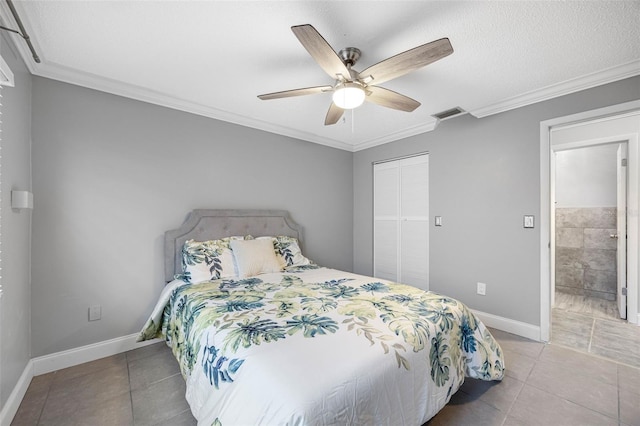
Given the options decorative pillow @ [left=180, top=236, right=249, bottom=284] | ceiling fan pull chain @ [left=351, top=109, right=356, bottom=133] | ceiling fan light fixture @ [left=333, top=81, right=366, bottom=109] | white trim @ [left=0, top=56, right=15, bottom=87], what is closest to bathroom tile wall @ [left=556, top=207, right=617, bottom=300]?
ceiling fan pull chain @ [left=351, top=109, right=356, bottom=133]

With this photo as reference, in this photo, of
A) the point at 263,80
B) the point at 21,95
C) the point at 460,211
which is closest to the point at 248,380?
the point at 263,80

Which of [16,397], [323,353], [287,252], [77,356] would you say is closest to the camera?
[323,353]

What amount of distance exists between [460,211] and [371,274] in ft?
5.22

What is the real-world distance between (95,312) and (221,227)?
48.0 inches

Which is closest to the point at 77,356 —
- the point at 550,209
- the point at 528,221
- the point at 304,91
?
the point at 304,91

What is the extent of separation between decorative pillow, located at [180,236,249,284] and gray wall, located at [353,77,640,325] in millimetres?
2386

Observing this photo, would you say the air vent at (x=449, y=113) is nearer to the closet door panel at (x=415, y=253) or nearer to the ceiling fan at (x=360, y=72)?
the ceiling fan at (x=360, y=72)

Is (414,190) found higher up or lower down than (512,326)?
higher up

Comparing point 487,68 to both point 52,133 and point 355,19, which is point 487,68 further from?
point 52,133

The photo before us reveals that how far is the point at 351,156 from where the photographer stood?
430 cm

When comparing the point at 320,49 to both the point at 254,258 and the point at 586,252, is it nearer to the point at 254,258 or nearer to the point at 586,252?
the point at 254,258

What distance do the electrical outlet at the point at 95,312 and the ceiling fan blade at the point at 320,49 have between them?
2550mm

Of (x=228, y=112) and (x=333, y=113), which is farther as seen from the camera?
(x=228, y=112)

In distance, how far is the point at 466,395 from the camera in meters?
1.75
